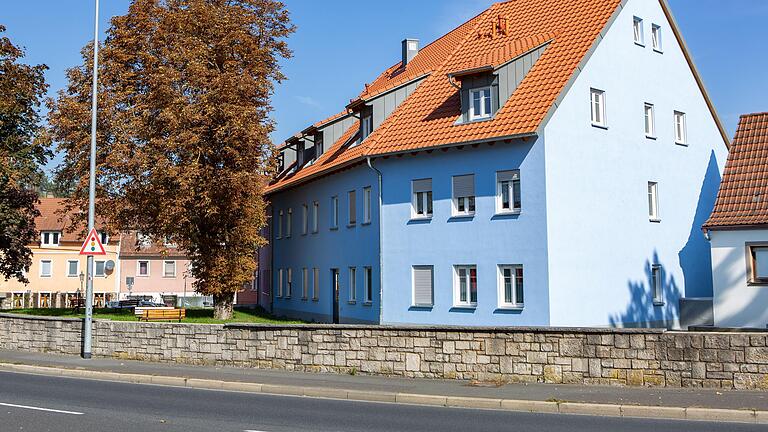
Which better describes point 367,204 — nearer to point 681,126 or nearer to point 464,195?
point 464,195

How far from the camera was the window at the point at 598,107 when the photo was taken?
2775 centimetres

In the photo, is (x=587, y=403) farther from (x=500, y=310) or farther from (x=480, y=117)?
(x=480, y=117)

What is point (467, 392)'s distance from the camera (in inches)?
589

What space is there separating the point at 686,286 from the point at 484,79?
1124cm

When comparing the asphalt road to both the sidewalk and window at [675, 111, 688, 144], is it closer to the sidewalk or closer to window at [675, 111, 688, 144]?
the sidewalk

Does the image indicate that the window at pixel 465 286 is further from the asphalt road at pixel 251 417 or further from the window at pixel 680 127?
the asphalt road at pixel 251 417

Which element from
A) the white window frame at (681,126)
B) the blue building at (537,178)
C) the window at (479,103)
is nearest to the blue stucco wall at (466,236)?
the blue building at (537,178)

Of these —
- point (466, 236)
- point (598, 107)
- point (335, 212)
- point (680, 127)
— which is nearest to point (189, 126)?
point (335, 212)

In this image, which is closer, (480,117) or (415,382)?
(415,382)

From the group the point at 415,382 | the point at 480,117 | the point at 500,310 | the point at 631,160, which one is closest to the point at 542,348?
the point at 415,382

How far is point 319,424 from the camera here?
11781mm

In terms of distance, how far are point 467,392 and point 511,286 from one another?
450 inches

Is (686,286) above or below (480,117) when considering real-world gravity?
below

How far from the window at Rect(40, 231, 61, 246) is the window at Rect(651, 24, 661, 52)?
57.9 meters
